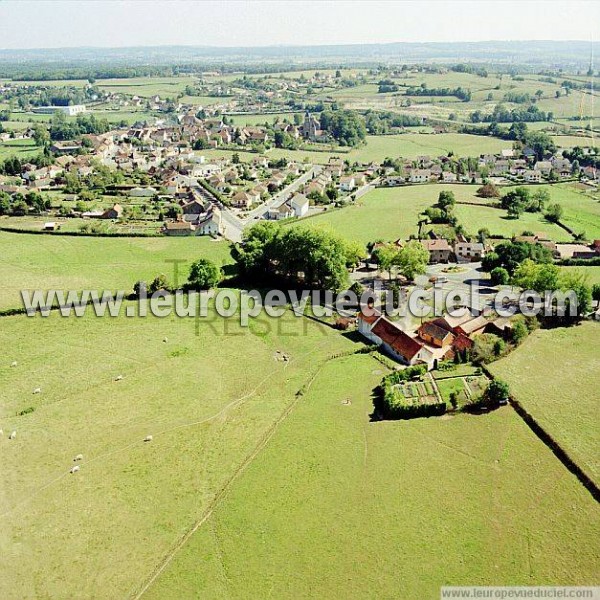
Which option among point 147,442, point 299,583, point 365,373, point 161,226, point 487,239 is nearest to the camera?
point 299,583

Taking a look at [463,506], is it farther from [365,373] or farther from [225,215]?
[225,215]

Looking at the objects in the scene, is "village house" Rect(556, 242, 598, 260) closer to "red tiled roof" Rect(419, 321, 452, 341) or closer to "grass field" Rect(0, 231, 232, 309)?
"red tiled roof" Rect(419, 321, 452, 341)

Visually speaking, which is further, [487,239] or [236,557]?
[487,239]

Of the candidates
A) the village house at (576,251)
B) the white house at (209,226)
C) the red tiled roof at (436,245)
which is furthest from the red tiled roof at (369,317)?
the white house at (209,226)

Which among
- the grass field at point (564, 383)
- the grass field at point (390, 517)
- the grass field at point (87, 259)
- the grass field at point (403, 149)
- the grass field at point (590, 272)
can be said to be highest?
the grass field at point (403, 149)

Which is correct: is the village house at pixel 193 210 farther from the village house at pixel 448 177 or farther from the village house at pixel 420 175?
the village house at pixel 448 177

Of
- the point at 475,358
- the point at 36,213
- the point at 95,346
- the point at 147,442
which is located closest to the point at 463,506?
the point at 475,358

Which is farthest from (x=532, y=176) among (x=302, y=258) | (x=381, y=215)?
(x=302, y=258)
